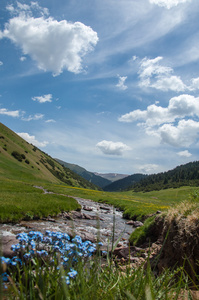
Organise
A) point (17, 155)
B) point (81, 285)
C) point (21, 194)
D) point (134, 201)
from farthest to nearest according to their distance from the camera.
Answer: point (17, 155)
point (134, 201)
point (21, 194)
point (81, 285)

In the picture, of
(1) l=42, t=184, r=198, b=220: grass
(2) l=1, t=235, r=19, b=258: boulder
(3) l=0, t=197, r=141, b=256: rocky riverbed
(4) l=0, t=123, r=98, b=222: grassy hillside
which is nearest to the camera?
(2) l=1, t=235, r=19, b=258: boulder

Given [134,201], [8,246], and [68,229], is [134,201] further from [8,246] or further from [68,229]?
[8,246]

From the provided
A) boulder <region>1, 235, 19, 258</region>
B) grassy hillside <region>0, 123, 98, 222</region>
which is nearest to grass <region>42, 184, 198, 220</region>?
boulder <region>1, 235, 19, 258</region>

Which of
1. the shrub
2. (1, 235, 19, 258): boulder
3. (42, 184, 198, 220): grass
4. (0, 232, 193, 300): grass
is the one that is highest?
the shrub

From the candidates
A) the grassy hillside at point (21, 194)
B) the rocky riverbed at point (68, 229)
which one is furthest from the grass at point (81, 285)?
the grassy hillside at point (21, 194)

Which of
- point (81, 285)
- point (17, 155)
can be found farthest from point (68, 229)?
point (17, 155)

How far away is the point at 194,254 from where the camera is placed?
6324 millimetres

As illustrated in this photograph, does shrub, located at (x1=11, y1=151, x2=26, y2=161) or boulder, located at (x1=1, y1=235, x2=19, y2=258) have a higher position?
shrub, located at (x1=11, y1=151, x2=26, y2=161)

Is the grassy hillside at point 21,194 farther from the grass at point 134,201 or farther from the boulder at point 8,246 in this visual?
the grass at point 134,201

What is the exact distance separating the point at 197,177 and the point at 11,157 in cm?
15003

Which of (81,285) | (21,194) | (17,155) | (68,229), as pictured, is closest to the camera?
(81,285)

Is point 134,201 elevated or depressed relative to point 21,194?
depressed

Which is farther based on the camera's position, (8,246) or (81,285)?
(8,246)

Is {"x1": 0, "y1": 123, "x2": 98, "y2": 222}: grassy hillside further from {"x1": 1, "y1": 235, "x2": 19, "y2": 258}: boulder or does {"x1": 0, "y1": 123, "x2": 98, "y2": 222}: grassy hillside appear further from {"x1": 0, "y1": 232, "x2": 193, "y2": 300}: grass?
{"x1": 0, "y1": 232, "x2": 193, "y2": 300}: grass
